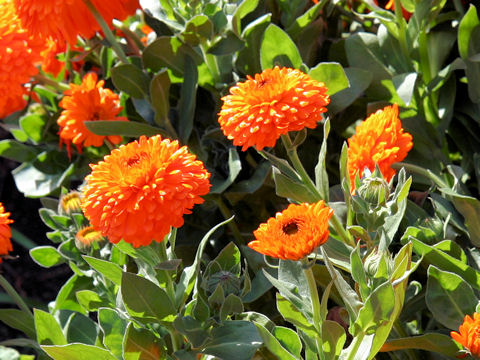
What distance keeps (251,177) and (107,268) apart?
0.42 metres

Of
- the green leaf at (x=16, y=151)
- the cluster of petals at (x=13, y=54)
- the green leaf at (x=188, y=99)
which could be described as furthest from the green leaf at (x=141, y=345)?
the green leaf at (x=16, y=151)

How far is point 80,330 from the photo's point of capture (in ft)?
4.09

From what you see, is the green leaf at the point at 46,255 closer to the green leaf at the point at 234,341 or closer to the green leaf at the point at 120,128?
the green leaf at the point at 120,128

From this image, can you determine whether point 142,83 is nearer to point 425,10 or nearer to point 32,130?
point 32,130

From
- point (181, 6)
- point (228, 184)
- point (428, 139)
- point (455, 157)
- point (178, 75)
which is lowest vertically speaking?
point (455, 157)

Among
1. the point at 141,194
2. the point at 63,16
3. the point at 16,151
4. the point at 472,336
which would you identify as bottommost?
the point at 472,336

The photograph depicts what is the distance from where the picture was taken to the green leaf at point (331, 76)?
48.4 inches

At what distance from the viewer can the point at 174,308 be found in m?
0.97

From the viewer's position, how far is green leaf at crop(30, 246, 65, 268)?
4.24ft

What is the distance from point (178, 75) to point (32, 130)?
1.17ft

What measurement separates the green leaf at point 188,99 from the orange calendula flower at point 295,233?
0.57 meters

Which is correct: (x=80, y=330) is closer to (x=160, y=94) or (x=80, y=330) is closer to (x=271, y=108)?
(x=160, y=94)

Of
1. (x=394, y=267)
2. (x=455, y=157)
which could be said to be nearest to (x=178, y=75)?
(x=455, y=157)

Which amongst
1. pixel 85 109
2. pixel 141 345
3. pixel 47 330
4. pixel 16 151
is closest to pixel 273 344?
pixel 141 345
